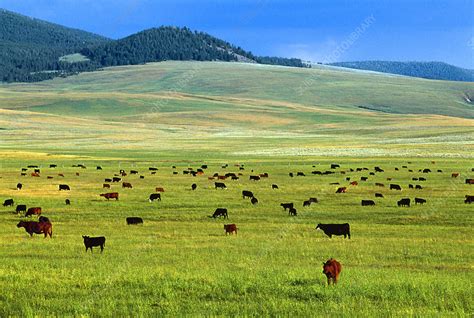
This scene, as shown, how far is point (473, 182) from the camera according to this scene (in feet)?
153

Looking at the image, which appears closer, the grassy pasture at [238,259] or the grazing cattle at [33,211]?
the grassy pasture at [238,259]

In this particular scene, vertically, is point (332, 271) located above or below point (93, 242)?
above

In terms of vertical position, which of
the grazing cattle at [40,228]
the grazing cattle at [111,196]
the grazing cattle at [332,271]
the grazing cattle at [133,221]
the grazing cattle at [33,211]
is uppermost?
the grazing cattle at [332,271]

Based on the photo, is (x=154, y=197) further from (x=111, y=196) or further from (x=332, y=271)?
(x=332, y=271)

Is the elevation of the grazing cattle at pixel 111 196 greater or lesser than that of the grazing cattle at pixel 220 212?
lesser

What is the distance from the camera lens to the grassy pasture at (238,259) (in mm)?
13391

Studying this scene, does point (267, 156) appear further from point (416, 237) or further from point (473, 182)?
point (416, 237)

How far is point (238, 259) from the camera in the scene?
18875 mm

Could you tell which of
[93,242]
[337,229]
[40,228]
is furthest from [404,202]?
[93,242]

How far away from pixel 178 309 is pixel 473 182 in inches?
1479

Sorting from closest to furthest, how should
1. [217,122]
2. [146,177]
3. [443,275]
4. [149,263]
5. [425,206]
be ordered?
[443,275] < [149,263] < [425,206] < [146,177] < [217,122]

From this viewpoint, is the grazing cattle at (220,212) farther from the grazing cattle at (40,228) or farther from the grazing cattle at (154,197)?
the grazing cattle at (40,228)

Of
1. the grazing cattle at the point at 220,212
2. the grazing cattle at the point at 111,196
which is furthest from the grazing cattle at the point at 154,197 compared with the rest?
the grazing cattle at the point at 220,212

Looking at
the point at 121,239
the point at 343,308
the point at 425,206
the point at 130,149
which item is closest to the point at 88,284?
the point at 343,308
